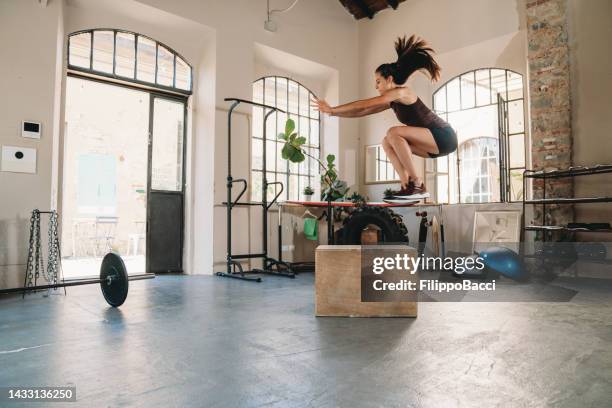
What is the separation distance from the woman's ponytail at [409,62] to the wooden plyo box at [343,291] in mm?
1459

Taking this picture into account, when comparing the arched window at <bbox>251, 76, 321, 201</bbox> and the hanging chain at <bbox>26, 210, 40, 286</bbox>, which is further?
the arched window at <bbox>251, 76, 321, 201</bbox>

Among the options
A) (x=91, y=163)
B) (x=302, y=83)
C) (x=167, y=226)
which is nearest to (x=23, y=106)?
(x=167, y=226)

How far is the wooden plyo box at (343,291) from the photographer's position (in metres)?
3.09

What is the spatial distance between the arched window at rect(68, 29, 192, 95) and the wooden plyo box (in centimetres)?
431

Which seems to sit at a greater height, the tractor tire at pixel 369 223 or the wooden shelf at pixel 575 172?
the wooden shelf at pixel 575 172

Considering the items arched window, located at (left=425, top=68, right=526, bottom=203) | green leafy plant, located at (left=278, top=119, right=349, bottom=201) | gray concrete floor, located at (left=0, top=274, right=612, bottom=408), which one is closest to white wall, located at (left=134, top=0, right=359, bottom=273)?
green leafy plant, located at (left=278, top=119, right=349, bottom=201)

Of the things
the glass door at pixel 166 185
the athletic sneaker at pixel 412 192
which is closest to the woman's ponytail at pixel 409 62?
the athletic sneaker at pixel 412 192

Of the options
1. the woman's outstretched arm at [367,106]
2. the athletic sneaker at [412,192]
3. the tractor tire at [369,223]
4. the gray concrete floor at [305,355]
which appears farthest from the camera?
the tractor tire at [369,223]

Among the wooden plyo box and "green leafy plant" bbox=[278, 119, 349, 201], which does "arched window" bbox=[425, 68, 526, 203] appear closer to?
"green leafy plant" bbox=[278, 119, 349, 201]

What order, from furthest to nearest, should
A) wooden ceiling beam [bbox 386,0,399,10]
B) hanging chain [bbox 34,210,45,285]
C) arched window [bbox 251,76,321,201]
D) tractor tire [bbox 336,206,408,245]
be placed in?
wooden ceiling beam [bbox 386,0,399,10], arched window [bbox 251,76,321,201], tractor tire [bbox 336,206,408,245], hanging chain [bbox 34,210,45,285]

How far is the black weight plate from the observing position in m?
3.41

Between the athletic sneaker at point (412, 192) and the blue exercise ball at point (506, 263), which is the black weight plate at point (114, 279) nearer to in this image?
the athletic sneaker at point (412, 192)

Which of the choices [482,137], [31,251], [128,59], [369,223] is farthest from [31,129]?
[482,137]

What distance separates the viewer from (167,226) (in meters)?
6.06
